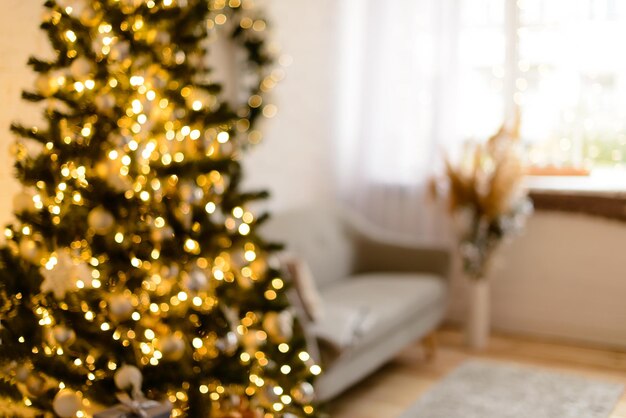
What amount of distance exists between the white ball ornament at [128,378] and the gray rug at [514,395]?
5.08 feet

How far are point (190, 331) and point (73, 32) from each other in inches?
39.6

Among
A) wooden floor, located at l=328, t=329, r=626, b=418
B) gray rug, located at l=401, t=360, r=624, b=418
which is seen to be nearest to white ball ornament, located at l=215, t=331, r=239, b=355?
wooden floor, located at l=328, t=329, r=626, b=418

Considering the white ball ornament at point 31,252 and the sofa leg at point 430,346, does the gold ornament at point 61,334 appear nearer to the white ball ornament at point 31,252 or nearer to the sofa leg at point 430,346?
the white ball ornament at point 31,252

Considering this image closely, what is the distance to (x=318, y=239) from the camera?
4273 mm

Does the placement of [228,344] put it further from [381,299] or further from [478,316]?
[478,316]

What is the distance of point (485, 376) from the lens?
3990 millimetres

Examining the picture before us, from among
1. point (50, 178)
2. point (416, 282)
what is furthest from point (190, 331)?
point (416, 282)

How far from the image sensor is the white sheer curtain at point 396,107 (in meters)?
4.84

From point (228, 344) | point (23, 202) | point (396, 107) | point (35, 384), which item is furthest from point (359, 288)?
point (23, 202)

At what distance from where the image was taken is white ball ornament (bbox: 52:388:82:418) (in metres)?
2.24

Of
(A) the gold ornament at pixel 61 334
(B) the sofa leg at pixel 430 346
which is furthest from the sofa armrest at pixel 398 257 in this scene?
(A) the gold ornament at pixel 61 334

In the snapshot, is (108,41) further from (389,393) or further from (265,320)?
(389,393)

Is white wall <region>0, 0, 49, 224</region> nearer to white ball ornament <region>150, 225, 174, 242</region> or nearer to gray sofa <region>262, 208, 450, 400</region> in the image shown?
white ball ornament <region>150, 225, 174, 242</region>

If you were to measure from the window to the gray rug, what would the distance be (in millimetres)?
1421
